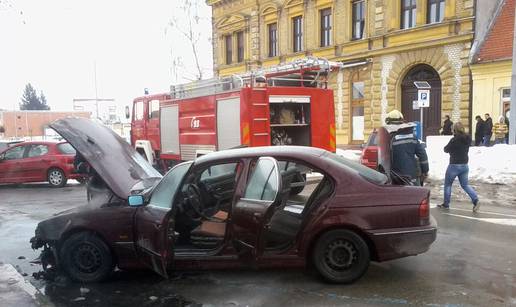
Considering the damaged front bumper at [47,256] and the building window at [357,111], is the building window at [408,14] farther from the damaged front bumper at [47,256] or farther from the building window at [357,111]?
the damaged front bumper at [47,256]

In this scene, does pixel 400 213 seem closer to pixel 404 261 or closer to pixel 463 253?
pixel 404 261

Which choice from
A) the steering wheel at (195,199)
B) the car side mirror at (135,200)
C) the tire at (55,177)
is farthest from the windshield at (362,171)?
the tire at (55,177)

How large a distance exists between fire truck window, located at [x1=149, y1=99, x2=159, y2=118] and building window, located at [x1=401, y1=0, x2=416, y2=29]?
1314cm

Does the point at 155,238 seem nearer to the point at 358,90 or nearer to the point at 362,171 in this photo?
the point at 362,171

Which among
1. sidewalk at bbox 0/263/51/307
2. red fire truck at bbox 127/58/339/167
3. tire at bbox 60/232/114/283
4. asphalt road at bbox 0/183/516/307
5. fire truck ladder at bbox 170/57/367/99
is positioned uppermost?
fire truck ladder at bbox 170/57/367/99

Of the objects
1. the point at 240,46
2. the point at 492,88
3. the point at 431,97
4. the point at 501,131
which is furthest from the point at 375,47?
the point at 240,46

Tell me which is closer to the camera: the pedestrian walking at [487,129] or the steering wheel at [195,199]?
the steering wheel at [195,199]

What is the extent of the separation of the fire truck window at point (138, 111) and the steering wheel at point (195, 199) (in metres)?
10.9

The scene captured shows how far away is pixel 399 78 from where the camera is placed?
74.2 ft

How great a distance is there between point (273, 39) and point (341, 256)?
87.1ft

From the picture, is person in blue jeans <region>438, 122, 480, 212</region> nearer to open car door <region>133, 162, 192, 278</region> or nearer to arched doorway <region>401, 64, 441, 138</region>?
open car door <region>133, 162, 192, 278</region>

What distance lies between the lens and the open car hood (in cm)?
528

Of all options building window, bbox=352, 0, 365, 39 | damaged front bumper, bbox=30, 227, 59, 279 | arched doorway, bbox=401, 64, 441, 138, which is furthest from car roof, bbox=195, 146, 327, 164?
building window, bbox=352, 0, 365, 39

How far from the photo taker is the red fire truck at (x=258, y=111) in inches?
439
